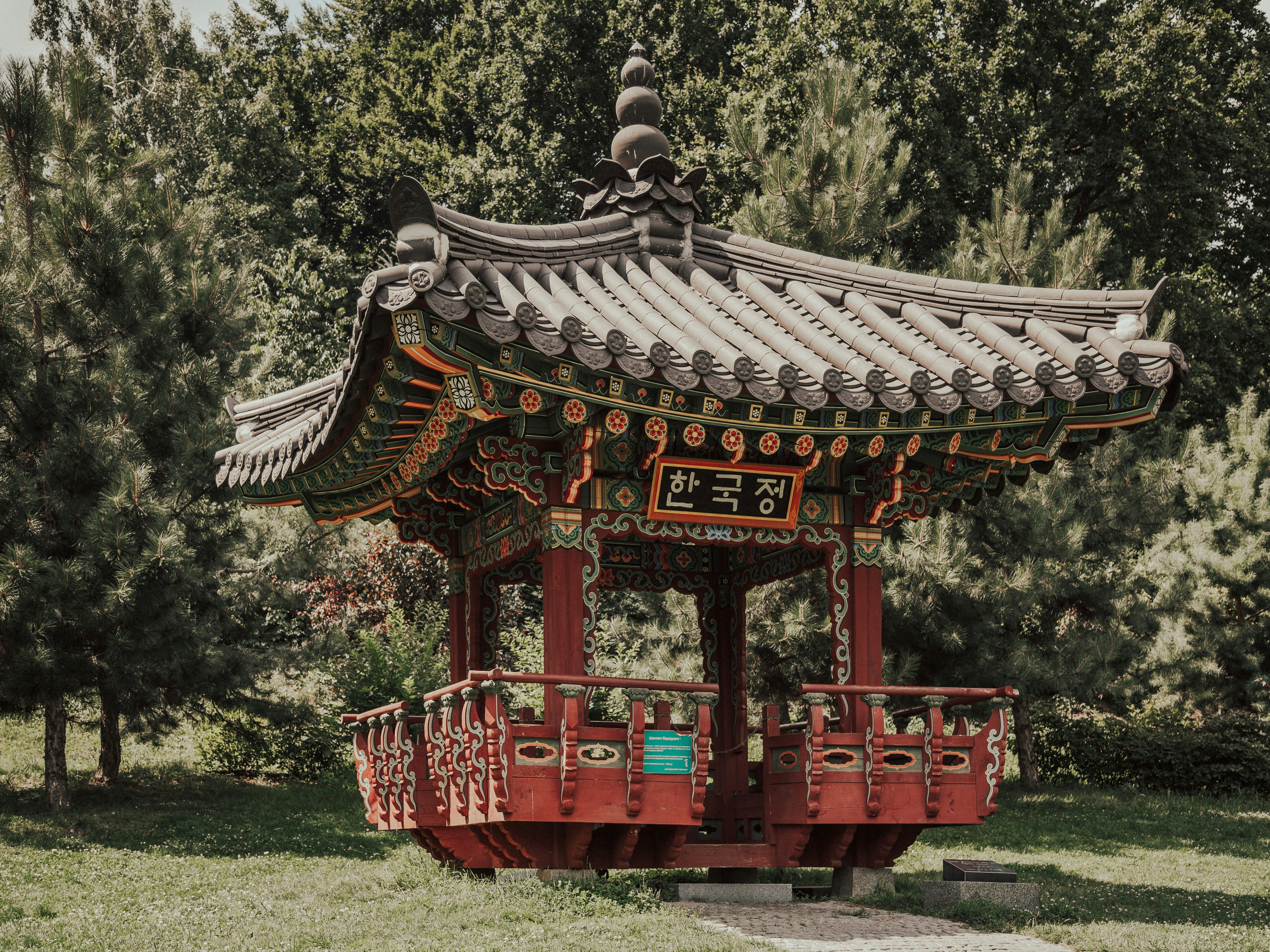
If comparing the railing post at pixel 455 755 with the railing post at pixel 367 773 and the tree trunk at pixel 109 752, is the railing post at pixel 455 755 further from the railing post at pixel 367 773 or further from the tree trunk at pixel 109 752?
the tree trunk at pixel 109 752

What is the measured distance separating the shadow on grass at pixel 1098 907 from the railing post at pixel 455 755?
10.5 ft

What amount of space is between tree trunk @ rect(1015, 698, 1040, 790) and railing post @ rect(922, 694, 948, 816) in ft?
30.7

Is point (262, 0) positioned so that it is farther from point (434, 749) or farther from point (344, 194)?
point (434, 749)

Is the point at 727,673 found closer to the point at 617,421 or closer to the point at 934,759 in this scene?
the point at 934,759

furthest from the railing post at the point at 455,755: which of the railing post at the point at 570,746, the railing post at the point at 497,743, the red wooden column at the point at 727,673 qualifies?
the red wooden column at the point at 727,673

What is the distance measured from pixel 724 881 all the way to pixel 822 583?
21.3 feet

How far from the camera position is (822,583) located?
53.8 ft

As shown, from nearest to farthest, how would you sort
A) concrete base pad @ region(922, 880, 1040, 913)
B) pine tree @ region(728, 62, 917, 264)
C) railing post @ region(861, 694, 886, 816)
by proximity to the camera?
railing post @ region(861, 694, 886, 816) < concrete base pad @ region(922, 880, 1040, 913) < pine tree @ region(728, 62, 917, 264)

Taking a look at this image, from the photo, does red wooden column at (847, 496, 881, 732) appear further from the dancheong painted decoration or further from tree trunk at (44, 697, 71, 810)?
tree trunk at (44, 697, 71, 810)

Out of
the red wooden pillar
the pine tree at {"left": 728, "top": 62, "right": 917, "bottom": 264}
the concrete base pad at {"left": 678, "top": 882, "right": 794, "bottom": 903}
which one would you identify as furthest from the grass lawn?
the pine tree at {"left": 728, "top": 62, "right": 917, "bottom": 264}

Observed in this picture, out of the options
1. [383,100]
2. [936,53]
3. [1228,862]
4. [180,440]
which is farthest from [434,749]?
[383,100]

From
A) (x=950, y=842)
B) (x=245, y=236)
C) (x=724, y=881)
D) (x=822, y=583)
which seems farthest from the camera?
(x=245, y=236)

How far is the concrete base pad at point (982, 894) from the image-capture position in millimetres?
9430

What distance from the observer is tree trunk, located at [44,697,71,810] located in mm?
14734
